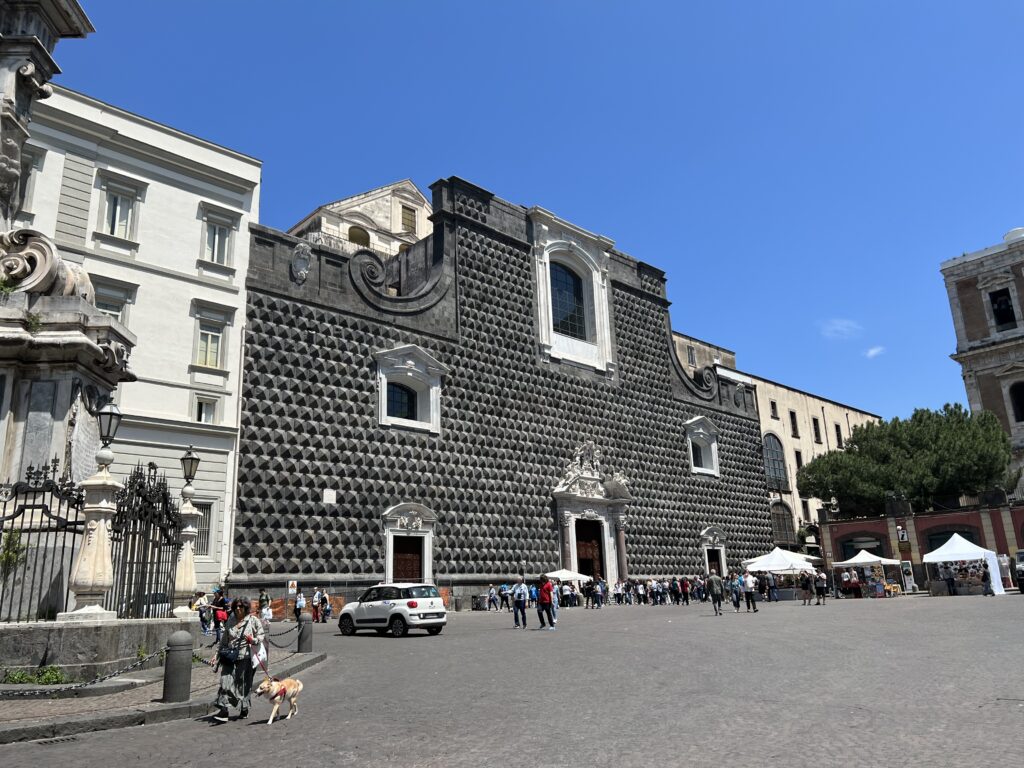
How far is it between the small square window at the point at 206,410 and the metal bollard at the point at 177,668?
1506 centimetres

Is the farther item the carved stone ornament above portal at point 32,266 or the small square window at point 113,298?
the small square window at point 113,298

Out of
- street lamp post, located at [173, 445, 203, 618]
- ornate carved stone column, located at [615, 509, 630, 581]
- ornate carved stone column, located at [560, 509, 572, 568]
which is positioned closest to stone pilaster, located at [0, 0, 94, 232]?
street lamp post, located at [173, 445, 203, 618]

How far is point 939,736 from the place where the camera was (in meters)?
5.76

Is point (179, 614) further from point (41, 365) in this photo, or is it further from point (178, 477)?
point (178, 477)

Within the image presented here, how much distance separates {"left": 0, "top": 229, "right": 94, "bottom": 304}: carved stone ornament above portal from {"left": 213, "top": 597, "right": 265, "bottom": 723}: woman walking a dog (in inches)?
168

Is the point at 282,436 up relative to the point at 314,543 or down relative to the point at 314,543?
up

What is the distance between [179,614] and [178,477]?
10702 mm

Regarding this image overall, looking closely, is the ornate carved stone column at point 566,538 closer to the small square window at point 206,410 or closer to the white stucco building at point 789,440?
the small square window at point 206,410

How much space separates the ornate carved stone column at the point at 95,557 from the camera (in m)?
7.93

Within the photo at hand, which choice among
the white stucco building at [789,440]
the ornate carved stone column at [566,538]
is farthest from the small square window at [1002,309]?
the ornate carved stone column at [566,538]

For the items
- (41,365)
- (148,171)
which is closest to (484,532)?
(148,171)

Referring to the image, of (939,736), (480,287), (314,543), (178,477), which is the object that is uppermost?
(480,287)

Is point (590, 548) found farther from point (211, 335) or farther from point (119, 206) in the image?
point (119, 206)

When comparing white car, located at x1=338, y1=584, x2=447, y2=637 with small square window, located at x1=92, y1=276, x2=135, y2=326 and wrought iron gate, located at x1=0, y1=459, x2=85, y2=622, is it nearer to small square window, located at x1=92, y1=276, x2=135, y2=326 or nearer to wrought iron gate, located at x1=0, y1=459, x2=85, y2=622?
small square window, located at x1=92, y1=276, x2=135, y2=326
